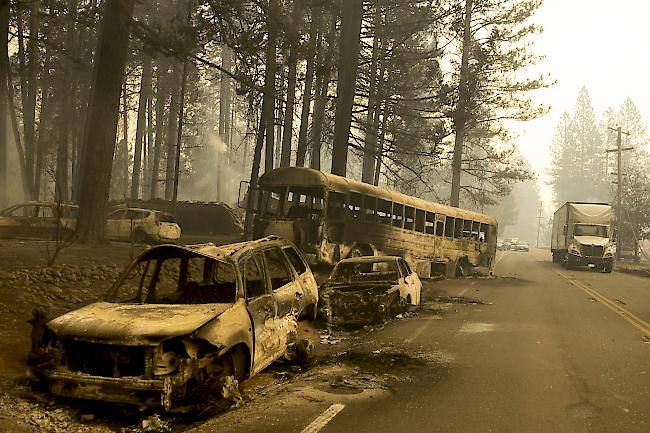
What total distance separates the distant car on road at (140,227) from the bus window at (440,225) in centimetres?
1016

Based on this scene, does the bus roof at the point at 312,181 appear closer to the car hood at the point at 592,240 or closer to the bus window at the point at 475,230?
the bus window at the point at 475,230

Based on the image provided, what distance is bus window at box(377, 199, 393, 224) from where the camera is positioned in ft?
63.9

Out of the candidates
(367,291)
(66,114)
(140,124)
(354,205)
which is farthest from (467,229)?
(140,124)

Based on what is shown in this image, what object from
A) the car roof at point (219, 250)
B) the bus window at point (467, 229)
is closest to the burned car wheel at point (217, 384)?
the car roof at point (219, 250)

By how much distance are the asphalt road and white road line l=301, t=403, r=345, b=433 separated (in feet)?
0.04

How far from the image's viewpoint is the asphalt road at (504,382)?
5.50 metres

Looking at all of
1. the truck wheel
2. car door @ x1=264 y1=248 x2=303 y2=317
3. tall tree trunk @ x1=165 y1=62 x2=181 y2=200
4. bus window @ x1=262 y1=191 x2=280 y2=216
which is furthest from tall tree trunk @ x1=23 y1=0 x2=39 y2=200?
the truck wheel

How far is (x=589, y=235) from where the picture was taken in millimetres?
32906

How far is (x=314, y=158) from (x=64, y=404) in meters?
25.4

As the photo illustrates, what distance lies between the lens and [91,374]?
17.9 ft

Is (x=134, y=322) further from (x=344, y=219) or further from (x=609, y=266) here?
(x=609, y=266)

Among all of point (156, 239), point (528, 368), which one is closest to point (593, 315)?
point (528, 368)

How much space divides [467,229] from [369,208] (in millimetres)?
8197

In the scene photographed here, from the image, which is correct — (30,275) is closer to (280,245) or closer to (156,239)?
(280,245)
